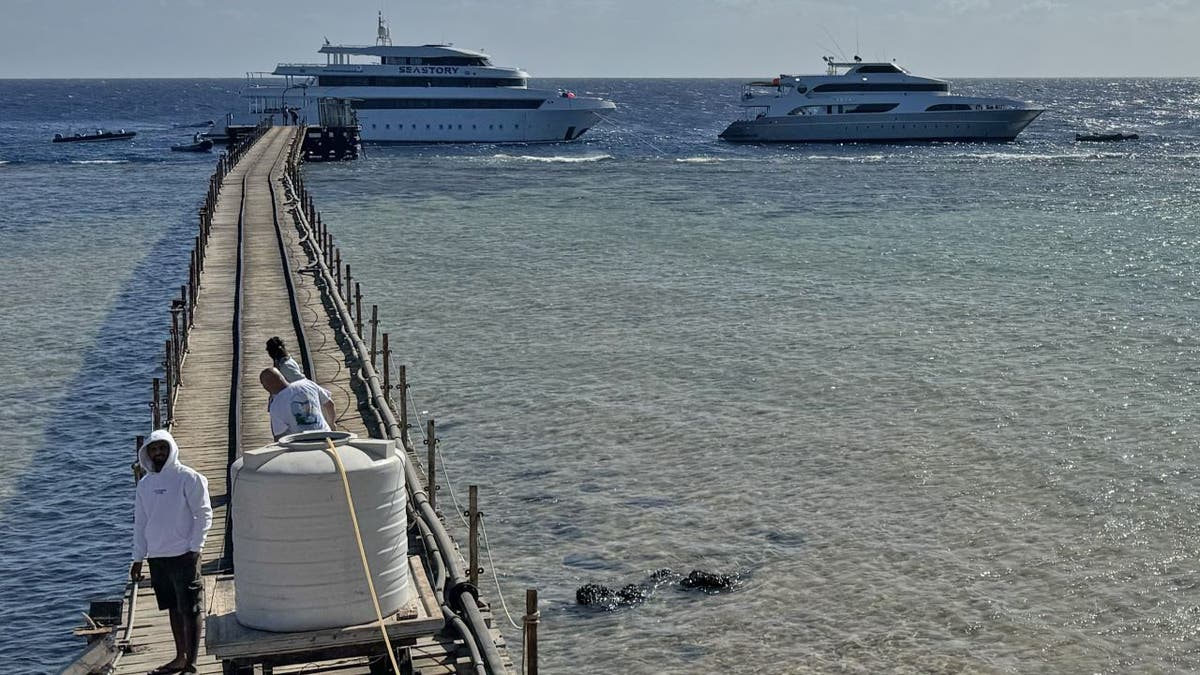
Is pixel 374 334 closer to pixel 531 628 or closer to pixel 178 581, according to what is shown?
pixel 178 581

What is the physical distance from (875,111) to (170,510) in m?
82.3

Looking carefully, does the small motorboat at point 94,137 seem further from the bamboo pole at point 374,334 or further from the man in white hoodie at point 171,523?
the man in white hoodie at point 171,523

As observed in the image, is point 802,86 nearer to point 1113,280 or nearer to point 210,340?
point 1113,280

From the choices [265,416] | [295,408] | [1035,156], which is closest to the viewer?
[295,408]

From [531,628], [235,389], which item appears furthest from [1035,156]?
[531,628]

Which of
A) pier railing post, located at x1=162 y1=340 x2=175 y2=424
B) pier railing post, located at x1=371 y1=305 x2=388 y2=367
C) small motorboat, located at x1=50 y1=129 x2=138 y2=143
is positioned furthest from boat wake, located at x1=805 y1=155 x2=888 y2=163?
pier railing post, located at x1=162 y1=340 x2=175 y2=424

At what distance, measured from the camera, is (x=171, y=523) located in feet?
29.4

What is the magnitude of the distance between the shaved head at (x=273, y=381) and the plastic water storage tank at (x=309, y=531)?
2926 millimetres

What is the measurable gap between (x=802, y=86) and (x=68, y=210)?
50.2 m

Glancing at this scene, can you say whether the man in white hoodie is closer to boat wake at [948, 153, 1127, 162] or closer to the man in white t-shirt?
the man in white t-shirt

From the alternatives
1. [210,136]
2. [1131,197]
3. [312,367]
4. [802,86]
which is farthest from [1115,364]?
[210,136]

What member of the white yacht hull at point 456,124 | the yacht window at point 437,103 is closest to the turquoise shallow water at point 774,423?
the white yacht hull at point 456,124

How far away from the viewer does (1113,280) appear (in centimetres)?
3462

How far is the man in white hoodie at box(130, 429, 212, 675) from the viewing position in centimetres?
883
